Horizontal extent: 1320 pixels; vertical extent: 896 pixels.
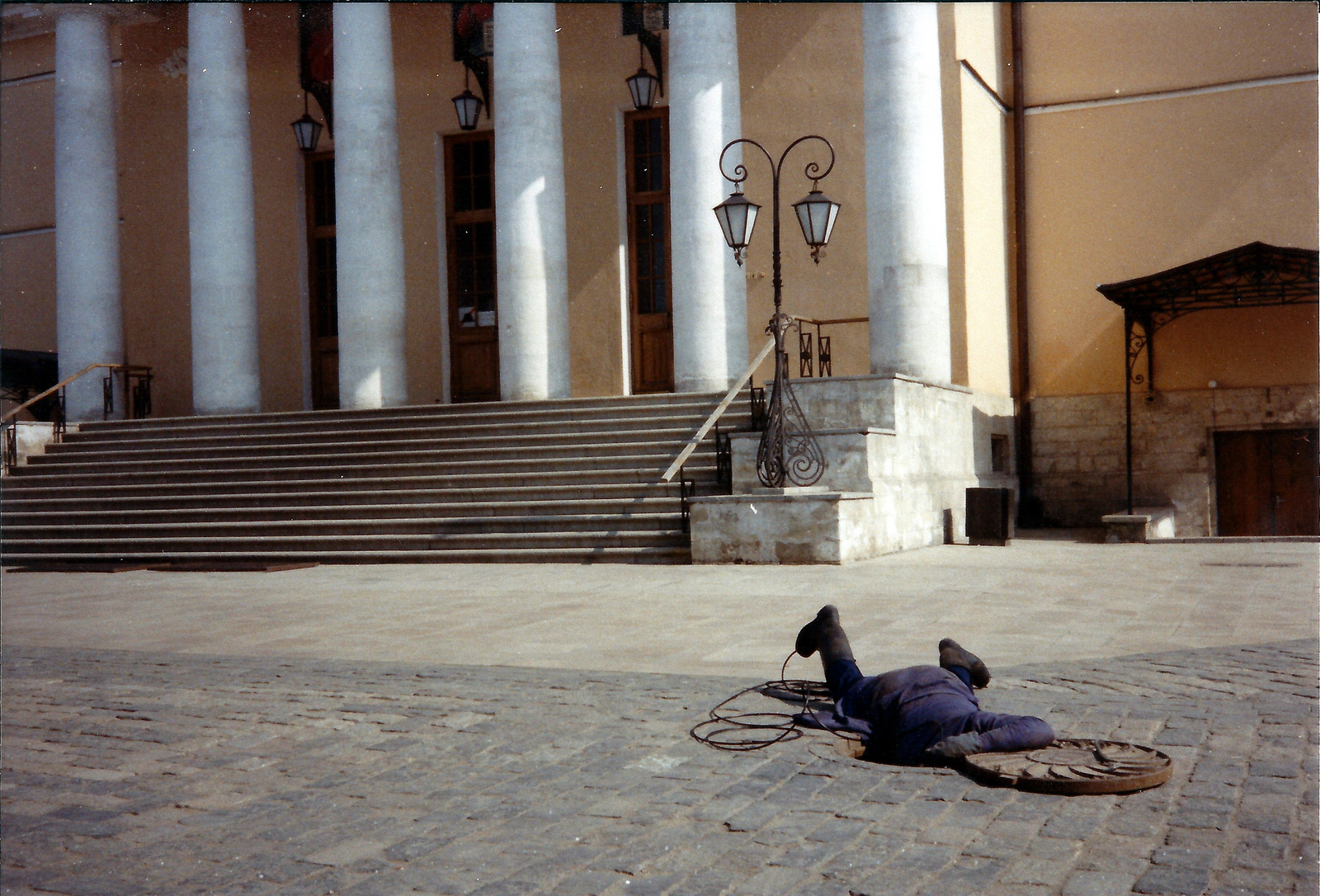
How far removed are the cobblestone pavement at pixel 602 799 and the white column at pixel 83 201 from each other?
17624mm

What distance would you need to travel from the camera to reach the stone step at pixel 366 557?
1298 cm

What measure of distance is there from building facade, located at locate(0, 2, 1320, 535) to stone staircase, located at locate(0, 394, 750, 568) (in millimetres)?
1731

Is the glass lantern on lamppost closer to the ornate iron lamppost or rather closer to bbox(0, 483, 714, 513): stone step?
the ornate iron lamppost

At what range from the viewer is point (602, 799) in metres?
4.00

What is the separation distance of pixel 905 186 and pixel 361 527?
8312mm

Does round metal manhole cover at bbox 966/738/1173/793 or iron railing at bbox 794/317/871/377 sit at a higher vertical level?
iron railing at bbox 794/317/871/377

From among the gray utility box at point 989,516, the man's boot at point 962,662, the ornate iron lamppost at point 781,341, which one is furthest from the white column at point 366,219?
the man's boot at point 962,662

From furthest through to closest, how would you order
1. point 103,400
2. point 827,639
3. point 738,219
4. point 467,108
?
point 103,400 < point 467,108 < point 738,219 < point 827,639

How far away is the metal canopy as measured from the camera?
17.1m

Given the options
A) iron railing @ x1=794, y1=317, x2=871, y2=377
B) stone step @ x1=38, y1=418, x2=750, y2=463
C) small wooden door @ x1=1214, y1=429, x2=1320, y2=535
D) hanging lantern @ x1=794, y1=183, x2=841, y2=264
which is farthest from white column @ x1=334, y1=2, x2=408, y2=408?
small wooden door @ x1=1214, y1=429, x2=1320, y2=535

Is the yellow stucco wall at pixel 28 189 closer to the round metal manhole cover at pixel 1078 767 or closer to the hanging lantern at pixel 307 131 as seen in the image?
the hanging lantern at pixel 307 131

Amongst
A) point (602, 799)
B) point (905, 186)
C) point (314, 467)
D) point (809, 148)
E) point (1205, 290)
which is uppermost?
point (809, 148)

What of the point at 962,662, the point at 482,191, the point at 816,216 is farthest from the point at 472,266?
the point at 962,662

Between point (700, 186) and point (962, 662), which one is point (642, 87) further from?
point (962, 662)
